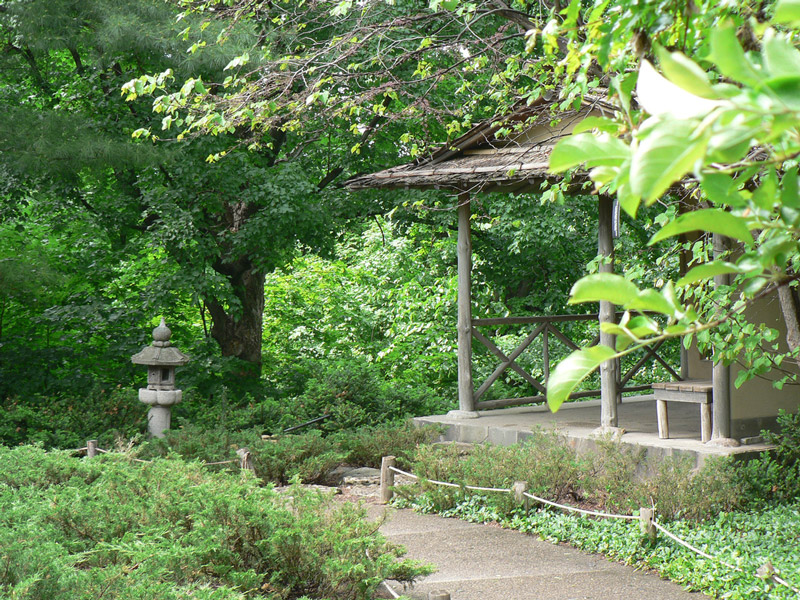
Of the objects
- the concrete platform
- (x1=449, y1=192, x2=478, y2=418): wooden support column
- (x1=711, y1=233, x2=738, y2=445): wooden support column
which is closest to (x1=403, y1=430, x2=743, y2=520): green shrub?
the concrete platform

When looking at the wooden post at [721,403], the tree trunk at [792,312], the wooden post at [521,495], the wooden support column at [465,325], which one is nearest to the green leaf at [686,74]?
the tree trunk at [792,312]

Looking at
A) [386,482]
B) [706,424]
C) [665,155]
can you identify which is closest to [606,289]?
[665,155]

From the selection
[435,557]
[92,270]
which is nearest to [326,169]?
[92,270]

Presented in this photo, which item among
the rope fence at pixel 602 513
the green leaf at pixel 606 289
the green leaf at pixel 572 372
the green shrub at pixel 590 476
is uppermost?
the green leaf at pixel 606 289

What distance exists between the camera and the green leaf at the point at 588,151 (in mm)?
761

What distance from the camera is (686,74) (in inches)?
24.2

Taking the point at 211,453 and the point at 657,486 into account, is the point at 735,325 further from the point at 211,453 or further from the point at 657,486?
the point at 211,453

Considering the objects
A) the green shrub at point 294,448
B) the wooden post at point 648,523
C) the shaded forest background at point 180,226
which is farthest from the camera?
the shaded forest background at point 180,226

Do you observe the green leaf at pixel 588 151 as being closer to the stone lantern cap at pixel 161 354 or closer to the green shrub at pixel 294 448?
the green shrub at pixel 294 448

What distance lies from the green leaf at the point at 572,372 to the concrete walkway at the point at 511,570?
3.77m

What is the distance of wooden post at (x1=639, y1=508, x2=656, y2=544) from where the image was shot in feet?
16.9

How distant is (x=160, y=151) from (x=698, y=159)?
8.76m

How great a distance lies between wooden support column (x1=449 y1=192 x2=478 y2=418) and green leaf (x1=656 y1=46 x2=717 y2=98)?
8024mm

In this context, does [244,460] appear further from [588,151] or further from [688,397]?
[588,151]
